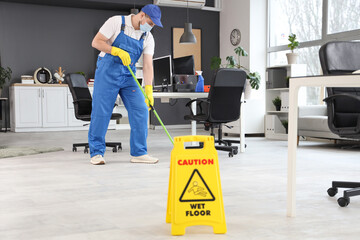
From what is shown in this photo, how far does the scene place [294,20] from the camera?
7637mm

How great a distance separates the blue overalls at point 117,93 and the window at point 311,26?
12.5ft

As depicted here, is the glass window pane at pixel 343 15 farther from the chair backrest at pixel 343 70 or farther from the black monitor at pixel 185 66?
the chair backrest at pixel 343 70

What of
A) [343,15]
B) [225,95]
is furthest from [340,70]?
[343,15]

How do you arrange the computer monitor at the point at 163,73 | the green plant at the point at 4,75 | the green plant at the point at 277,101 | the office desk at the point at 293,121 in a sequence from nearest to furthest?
1. the office desk at the point at 293,121
2. the computer monitor at the point at 163,73
3. the green plant at the point at 277,101
4. the green plant at the point at 4,75

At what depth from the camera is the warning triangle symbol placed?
5.93ft

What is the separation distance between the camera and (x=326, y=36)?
6777mm

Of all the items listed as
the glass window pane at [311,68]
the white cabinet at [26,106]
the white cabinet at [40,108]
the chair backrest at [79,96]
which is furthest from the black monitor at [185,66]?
the white cabinet at [26,106]

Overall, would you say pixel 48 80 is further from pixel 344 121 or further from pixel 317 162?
pixel 344 121

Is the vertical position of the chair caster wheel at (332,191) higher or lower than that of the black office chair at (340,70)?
lower

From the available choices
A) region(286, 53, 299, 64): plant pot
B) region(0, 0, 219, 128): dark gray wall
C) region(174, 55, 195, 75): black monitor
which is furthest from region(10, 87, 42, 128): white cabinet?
region(286, 53, 299, 64): plant pot

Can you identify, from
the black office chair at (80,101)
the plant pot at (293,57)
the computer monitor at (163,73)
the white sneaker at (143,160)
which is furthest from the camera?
the plant pot at (293,57)

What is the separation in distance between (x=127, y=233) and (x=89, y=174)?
164 cm

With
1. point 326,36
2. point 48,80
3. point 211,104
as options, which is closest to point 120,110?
point 48,80

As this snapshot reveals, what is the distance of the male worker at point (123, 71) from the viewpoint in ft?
12.2
